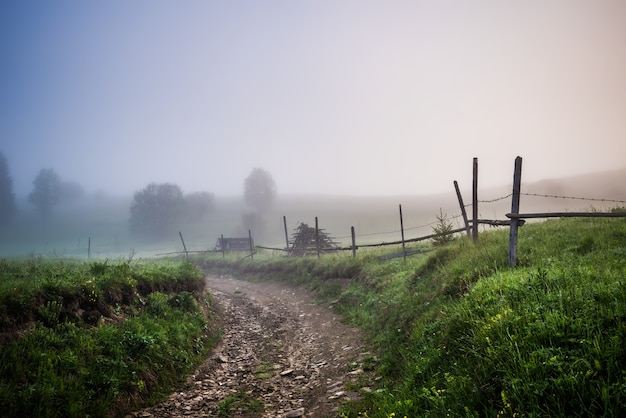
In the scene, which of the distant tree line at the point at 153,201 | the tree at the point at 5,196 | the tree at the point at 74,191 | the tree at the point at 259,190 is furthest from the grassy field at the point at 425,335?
the tree at the point at 74,191

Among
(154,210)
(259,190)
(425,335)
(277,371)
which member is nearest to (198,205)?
(154,210)

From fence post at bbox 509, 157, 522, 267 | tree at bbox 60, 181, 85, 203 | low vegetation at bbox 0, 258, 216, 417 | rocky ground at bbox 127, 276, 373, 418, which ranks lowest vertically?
rocky ground at bbox 127, 276, 373, 418

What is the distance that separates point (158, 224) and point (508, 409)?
85787 millimetres

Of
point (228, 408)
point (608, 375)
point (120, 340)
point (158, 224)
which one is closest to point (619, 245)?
point (608, 375)

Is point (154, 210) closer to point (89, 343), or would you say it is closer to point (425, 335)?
point (89, 343)

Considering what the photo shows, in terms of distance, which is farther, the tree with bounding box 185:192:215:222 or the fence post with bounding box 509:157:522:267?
the tree with bounding box 185:192:215:222

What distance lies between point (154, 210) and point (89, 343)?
79854 millimetres

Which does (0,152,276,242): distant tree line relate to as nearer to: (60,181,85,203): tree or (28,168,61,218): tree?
(28,168,61,218): tree

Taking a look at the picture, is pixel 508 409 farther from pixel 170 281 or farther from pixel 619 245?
pixel 170 281

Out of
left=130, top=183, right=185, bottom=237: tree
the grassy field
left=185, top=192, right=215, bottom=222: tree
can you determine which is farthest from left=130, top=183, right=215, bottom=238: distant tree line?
the grassy field

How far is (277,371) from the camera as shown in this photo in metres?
7.83

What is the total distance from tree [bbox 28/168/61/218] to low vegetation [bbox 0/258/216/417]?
8787cm

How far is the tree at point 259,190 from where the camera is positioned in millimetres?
84312

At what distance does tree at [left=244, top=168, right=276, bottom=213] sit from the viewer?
84.3 meters
